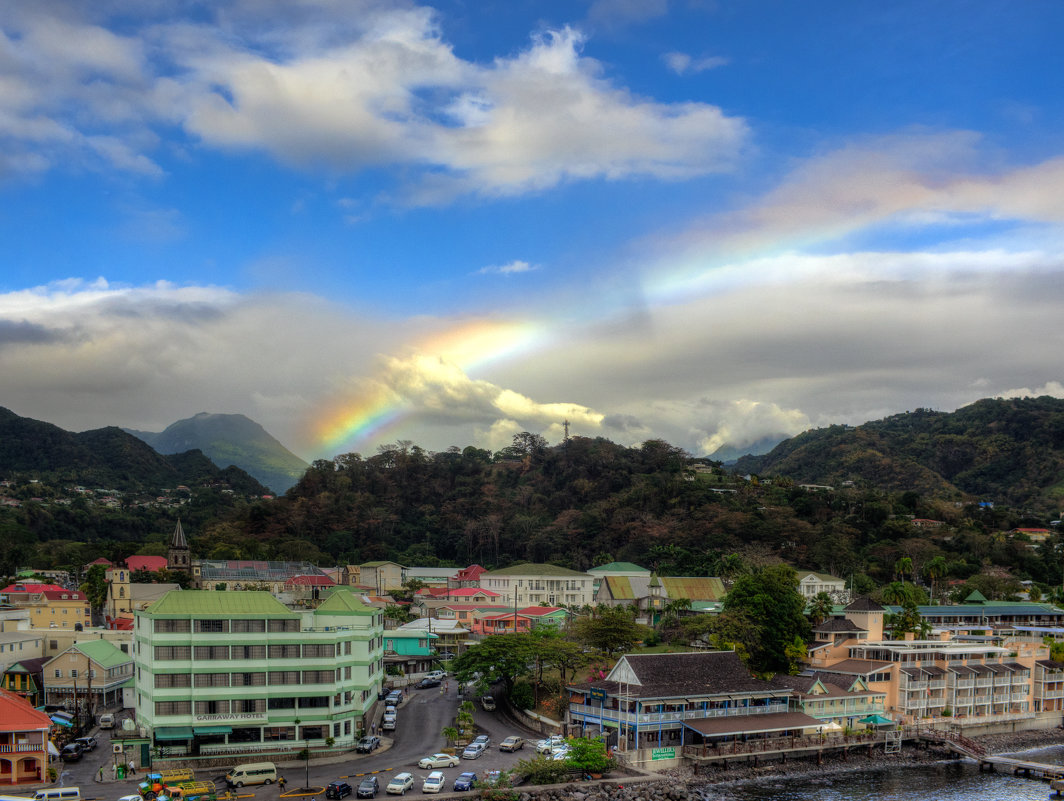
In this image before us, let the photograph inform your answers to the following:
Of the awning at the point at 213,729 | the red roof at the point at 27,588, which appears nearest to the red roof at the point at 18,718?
the awning at the point at 213,729

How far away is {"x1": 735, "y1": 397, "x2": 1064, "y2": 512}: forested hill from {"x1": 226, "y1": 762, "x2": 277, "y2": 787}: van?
121719 mm

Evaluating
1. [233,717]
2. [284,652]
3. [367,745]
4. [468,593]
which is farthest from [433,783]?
[468,593]

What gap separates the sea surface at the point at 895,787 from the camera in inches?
1650

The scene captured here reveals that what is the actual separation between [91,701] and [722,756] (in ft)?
107

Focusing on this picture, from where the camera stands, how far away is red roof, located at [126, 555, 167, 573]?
91.2 meters

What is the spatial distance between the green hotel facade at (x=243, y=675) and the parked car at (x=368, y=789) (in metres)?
6.32

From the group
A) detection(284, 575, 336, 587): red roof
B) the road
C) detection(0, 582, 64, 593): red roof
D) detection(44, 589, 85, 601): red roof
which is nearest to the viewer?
the road

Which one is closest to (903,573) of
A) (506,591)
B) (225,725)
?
(506,591)

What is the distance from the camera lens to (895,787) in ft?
146

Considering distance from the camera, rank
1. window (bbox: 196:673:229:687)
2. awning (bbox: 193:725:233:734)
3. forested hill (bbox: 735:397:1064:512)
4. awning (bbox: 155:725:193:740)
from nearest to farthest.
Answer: awning (bbox: 155:725:193:740)
awning (bbox: 193:725:233:734)
window (bbox: 196:673:229:687)
forested hill (bbox: 735:397:1064:512)

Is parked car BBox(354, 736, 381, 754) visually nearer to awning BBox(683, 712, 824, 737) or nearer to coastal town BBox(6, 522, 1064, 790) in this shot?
coastal town BBox(6, 522, 1064, 790)

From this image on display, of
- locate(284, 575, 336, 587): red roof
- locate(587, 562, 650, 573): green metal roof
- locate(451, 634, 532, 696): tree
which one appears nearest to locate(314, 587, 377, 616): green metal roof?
locate(451, 634, 532, 696): tree

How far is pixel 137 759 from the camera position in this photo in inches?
1485

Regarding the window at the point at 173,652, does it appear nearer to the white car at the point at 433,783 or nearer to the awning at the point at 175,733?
the awning at the point at 175,733
